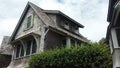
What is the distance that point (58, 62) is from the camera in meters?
15.3

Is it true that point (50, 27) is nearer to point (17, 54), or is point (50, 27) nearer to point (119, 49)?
point (17, 54)

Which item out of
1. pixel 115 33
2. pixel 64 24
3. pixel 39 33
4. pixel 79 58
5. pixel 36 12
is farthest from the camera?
pixel 64 24

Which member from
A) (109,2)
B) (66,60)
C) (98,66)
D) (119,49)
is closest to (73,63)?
(66,60)

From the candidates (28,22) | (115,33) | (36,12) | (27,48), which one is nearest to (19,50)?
(27,48)

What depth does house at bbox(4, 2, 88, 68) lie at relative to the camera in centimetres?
2036

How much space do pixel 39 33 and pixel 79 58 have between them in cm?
755

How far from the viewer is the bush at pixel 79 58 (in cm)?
1393

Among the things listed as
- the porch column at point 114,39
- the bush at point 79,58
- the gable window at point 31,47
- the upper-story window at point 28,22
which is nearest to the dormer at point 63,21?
the upper-story window at point 28,22

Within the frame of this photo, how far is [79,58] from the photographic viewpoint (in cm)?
1452

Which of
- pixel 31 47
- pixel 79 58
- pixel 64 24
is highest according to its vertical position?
pixel 64 24

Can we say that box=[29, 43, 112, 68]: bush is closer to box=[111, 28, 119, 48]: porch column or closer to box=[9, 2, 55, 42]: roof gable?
box=[111, 28, 119, 48]: porch column

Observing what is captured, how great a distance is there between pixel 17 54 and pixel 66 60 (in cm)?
1036

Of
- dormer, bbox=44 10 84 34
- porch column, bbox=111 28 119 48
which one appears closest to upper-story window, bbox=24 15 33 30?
dormer, bbox=44 10 84 34

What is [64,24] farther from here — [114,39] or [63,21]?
[114,39]
